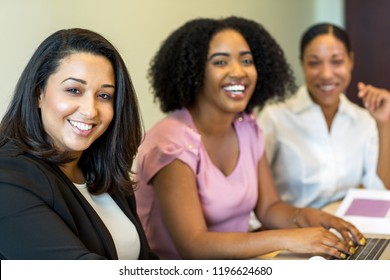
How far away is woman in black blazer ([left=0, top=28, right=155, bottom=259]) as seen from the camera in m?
1.12

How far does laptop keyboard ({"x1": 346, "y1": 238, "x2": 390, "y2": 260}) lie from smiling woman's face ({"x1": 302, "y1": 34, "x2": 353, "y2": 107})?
0.87 m

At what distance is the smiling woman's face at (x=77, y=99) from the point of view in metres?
1.27

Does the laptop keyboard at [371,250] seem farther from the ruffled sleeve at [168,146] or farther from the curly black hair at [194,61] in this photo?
the curly black hair at [194,61]

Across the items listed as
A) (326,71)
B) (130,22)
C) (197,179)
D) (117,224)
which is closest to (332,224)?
(197,179)

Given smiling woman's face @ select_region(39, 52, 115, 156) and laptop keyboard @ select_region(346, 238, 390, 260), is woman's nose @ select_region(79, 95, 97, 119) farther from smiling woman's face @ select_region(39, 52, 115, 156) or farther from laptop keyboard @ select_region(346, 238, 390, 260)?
laptop keyboard @ select_region(346, 238, 390, 260)

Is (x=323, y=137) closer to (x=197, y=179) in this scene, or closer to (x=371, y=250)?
(x=197, y=179)

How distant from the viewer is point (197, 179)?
1813mm

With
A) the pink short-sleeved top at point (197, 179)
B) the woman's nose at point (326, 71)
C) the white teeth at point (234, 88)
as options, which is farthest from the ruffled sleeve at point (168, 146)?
the woman's nose at point (326, 71)

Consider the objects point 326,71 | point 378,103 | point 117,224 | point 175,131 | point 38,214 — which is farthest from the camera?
point 326,71

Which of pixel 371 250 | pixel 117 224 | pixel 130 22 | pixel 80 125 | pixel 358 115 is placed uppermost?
pixel 130 22

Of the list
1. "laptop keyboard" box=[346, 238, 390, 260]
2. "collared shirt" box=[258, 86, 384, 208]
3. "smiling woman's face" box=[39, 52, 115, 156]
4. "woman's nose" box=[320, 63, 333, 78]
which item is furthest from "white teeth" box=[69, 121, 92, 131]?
"woman's nose" box=[320, 63, 333, 78]

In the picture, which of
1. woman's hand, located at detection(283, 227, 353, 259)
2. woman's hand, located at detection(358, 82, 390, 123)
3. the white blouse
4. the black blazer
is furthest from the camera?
woman's hand, located at detection(358, 82, 390, 123)

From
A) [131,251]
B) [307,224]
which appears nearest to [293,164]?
[307,224]

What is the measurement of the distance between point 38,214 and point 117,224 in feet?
1.11
